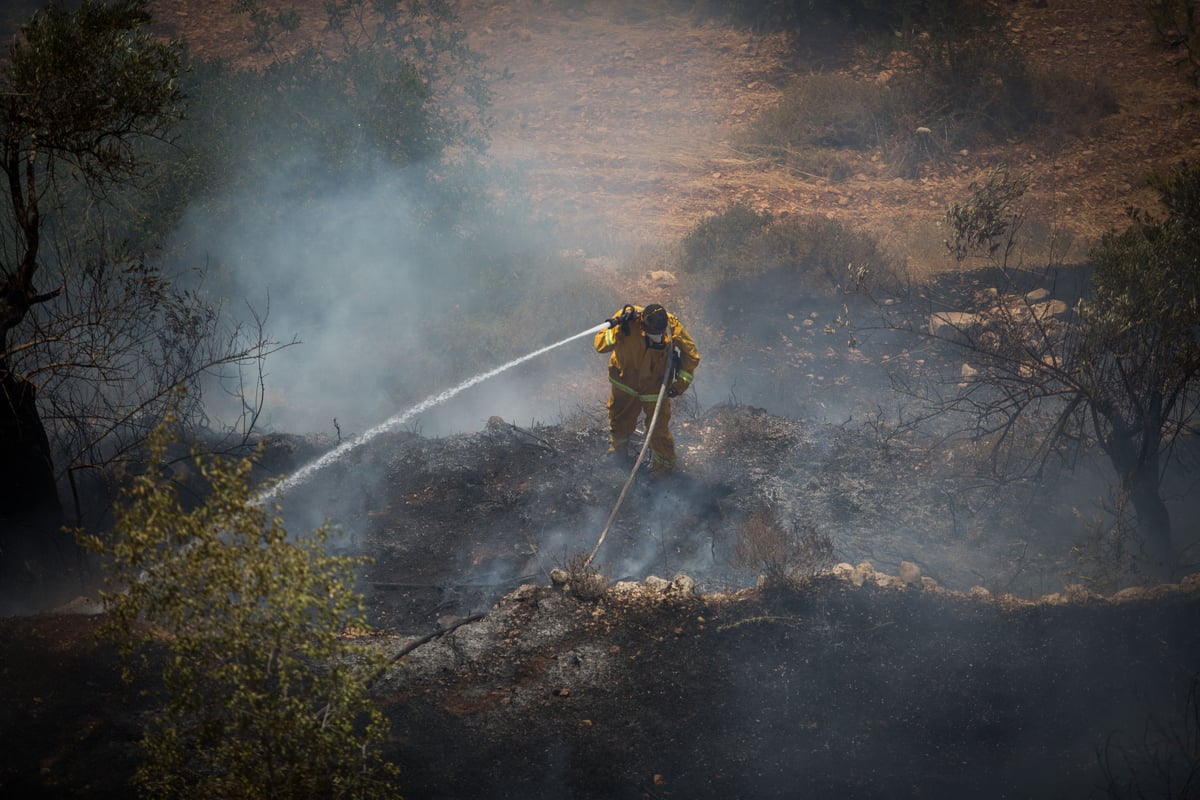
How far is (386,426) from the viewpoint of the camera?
1070 cm

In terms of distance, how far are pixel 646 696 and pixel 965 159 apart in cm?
1310

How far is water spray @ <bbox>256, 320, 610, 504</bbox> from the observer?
825 centimetres

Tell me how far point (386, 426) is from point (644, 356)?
4373mm

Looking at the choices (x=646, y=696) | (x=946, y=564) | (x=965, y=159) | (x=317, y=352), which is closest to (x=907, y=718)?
(x=646, y=696)

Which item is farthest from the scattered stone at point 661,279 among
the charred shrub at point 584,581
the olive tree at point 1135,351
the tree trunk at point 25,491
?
the tree trunk at point 25,491

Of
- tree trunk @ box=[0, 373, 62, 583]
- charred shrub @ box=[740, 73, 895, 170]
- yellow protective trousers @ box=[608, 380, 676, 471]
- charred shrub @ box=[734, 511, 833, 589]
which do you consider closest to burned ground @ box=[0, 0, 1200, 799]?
charred shrub @ box=[734, 511, 833, 589]

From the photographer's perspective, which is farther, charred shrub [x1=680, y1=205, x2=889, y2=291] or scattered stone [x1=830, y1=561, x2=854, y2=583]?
charred shrub [x1=680, y1=205, x2=889, y2=291]

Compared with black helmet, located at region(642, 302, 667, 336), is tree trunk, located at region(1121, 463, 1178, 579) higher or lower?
lower

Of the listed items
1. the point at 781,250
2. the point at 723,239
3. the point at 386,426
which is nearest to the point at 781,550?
the point at 386,426

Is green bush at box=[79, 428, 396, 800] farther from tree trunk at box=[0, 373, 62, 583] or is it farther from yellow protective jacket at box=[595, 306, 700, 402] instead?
yellow protective jacket at box=[595, 306, 700, 402]

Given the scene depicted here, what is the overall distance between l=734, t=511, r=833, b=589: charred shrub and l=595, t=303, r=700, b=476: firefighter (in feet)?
4.15

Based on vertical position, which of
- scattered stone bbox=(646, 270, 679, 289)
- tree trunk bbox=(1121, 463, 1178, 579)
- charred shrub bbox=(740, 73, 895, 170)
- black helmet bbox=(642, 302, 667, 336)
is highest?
charred shrub bbox=(740, 73, 895, 170)

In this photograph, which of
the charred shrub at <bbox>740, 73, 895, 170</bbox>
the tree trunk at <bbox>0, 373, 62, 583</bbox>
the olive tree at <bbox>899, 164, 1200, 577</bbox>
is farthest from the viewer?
the charred shrub at <bbox>740, 73, 895, 170</bbox>

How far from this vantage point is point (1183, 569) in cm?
693
